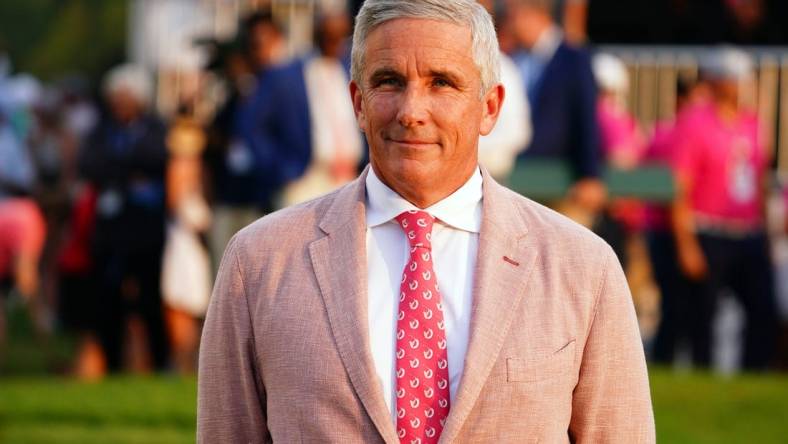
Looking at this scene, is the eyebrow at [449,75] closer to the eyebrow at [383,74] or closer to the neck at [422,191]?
the eyebrow at [383,74]

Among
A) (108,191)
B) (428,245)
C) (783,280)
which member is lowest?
(783,280)

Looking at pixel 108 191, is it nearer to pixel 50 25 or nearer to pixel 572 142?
pixel 572 142

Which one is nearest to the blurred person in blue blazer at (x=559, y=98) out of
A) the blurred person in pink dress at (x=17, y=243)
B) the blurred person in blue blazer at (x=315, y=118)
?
the blurred person in blue blazer at (x=315, y=118)

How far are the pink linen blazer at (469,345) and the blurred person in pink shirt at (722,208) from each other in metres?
8.29

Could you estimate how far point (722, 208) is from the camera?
1228cm

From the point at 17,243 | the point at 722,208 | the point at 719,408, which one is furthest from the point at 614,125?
the point at 17,243

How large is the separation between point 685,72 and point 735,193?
12.7ft

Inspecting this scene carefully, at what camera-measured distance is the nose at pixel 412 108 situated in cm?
372

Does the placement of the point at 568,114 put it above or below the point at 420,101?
below

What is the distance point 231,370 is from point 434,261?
0.49m

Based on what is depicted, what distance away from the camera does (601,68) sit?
13492mm

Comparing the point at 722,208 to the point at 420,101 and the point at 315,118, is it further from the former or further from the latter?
the point at 420,101

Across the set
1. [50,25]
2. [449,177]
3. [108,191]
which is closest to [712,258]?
[108,191]

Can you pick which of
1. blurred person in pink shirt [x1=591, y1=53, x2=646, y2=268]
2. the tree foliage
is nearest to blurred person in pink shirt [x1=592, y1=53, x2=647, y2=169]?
blurred person in pink shirt [x1=591, y1=53, x2=646, y2=268]
